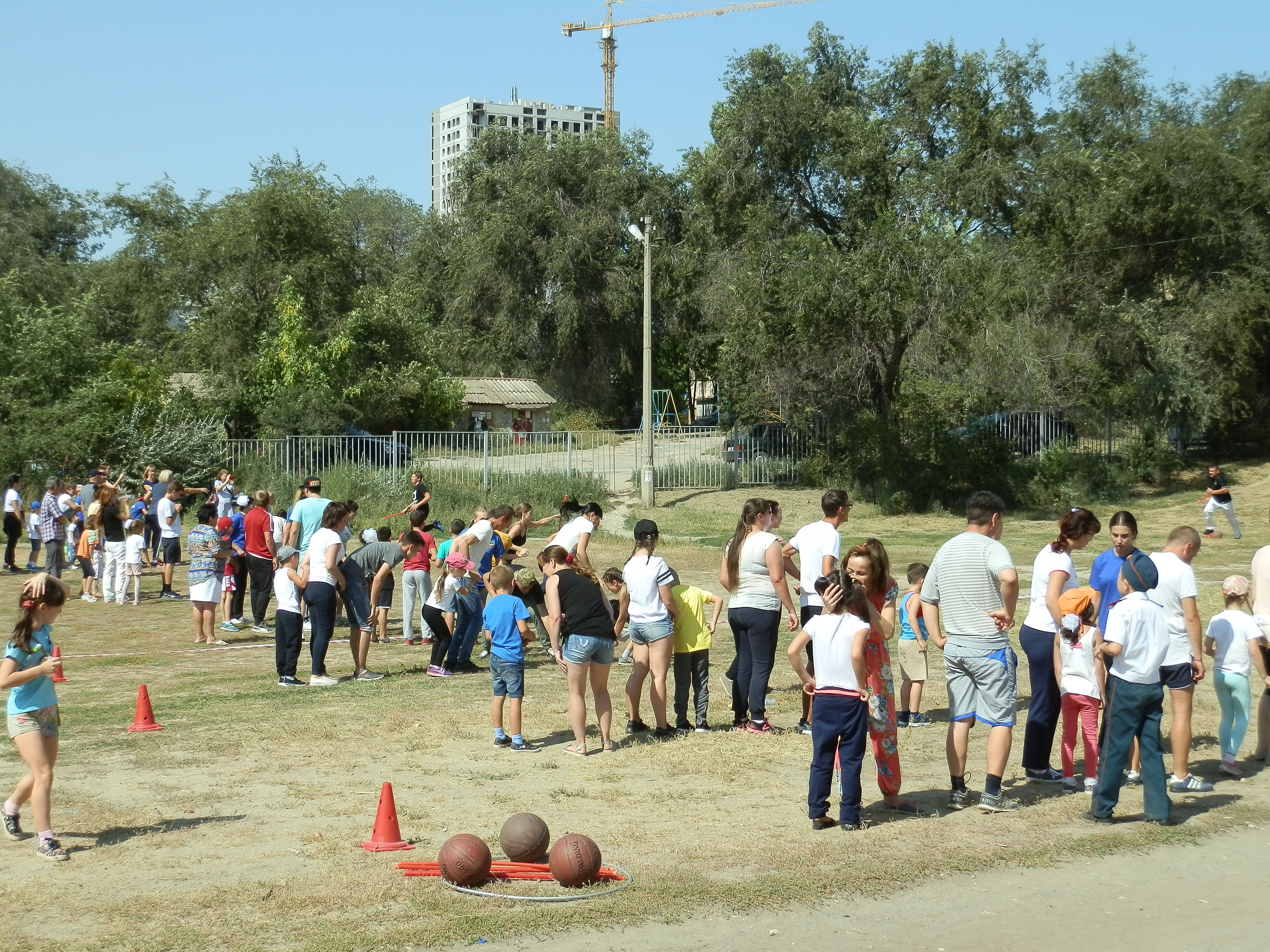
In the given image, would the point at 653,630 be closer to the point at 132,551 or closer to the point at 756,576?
the point at 756,576

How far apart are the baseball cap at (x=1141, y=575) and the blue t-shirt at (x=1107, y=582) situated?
0.24 feet

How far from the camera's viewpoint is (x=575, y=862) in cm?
609

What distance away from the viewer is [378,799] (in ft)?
25.8

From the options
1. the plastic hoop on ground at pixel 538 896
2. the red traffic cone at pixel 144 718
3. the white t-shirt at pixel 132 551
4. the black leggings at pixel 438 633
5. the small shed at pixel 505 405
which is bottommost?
the plastic hoop on ground at pixel 538 896

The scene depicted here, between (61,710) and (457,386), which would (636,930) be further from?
(457,386)

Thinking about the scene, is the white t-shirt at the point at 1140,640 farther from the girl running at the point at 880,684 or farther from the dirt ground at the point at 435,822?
the girl running at the point at 880,684

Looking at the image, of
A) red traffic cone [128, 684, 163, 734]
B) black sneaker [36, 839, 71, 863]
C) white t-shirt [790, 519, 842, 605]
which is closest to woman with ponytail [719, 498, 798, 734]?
white t-shirt [790, 519, 842, 605]

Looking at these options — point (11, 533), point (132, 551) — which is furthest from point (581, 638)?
point (11, 533)

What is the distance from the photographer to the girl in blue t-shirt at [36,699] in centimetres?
666

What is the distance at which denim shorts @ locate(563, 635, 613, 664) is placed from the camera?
887 centimetres

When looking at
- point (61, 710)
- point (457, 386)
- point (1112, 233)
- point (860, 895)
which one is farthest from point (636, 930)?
point (457, 386)

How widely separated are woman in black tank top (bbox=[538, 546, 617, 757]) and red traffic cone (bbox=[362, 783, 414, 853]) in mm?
2324

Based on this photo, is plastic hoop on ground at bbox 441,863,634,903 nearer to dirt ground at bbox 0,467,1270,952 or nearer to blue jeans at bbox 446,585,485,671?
dirt ground at bbox 0,467,1270,952

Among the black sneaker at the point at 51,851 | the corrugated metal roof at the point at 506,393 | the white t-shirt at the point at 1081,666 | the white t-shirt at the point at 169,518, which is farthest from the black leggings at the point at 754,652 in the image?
the corrugated metal roof at the point at 506,393
